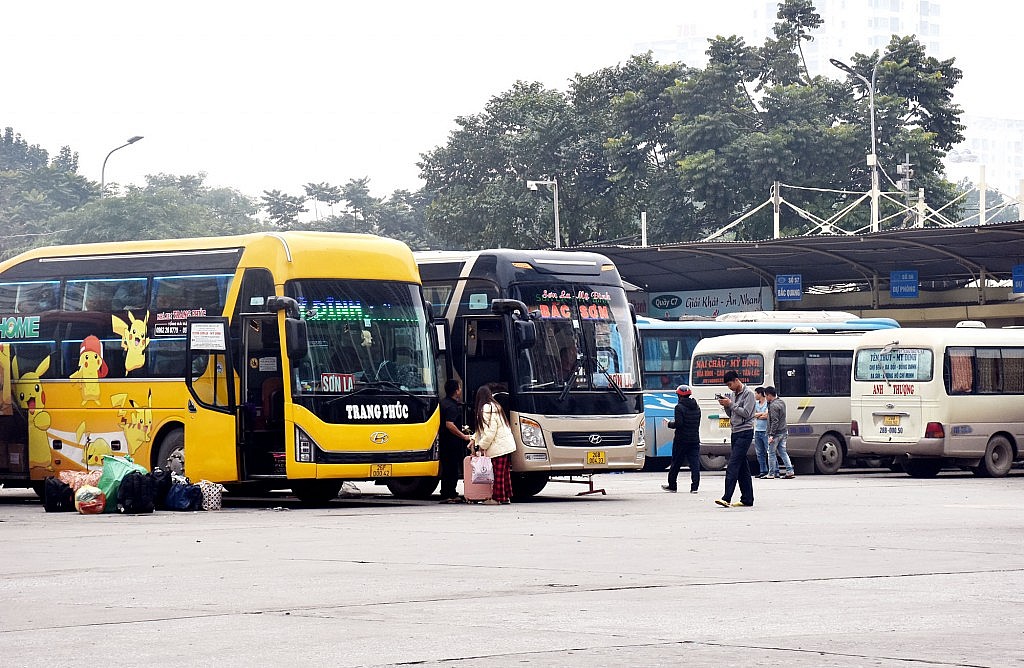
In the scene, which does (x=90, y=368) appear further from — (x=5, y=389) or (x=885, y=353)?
(x=885, y=353)

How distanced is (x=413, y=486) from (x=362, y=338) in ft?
10.0

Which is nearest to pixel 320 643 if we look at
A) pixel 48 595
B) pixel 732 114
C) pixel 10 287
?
pixel 48 595

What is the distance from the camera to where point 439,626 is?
30.4ft

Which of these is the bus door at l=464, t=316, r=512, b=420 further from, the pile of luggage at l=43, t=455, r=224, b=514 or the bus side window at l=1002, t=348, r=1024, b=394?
the bus side window at l=1002, t=348, r=1024, b=394

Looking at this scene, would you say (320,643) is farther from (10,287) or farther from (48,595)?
(10,287)

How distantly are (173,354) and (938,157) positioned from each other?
52977 millimetres

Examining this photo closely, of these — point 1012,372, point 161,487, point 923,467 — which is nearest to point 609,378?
point 161,487

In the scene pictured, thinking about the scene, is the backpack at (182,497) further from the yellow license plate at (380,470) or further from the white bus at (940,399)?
the white bus at (940,399)

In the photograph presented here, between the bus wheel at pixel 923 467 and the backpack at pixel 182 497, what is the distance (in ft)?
49.6

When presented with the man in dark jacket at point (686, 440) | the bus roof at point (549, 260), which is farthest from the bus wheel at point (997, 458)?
the bus roof at point (549, 260)

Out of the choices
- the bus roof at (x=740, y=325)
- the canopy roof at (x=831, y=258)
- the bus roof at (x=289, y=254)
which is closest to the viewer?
the bus roof at (x=289, y=254)

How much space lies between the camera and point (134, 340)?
21344 millimetres

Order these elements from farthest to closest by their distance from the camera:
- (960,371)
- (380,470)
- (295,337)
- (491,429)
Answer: (960,371), (491,429), (380,470), (295,337)

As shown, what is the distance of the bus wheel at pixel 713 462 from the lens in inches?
1341
